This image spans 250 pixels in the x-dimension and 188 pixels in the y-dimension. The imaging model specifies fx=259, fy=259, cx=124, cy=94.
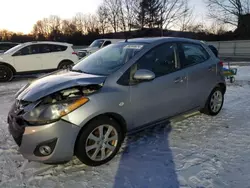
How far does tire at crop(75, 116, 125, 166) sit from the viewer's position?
3131 mm

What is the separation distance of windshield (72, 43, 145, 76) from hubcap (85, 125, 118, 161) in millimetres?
808

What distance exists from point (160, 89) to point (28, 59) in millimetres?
8796

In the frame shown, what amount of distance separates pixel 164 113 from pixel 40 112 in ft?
6.32

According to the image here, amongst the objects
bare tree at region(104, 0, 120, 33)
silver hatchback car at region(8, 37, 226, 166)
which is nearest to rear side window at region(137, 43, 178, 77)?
silver hatchback car at region(8, 37, 226, 166)

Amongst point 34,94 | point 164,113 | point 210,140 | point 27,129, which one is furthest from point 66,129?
point 210,140

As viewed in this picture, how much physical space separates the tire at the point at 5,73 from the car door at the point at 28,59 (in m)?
0.35

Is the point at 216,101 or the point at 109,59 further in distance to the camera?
the point at 216,101

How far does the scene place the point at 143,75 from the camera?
11.6 ft

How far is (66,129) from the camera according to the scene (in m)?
2.98

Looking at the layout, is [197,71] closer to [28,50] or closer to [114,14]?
[28,50]

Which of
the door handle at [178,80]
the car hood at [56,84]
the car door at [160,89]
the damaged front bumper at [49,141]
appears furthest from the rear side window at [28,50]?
the damaged front bumper at [49,141]

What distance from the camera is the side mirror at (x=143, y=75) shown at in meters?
3.52

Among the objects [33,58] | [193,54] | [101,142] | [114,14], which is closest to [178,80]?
[193,54]

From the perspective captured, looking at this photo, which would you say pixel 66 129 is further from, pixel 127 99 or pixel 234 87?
pixel 234 87
